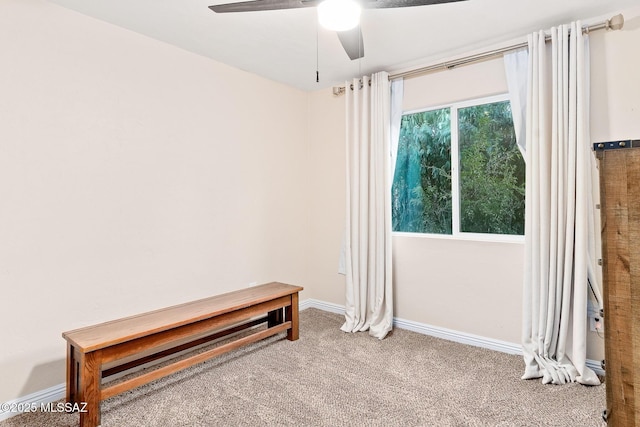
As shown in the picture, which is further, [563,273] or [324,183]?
[324,183]

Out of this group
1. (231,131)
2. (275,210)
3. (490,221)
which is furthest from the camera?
(275,210)

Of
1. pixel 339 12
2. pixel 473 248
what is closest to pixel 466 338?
pixel 473 248

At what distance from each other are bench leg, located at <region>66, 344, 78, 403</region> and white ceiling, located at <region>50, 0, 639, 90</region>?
212 centimetres

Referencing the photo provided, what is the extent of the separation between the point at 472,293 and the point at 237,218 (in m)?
2.17

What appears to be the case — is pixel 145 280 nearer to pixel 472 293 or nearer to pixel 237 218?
pixel 237 218

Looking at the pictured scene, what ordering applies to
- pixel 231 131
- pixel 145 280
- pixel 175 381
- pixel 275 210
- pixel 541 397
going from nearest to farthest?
pixel 541 397, pixel 175 381, pixel 145 280, pixel 231 131, pixel 275 210

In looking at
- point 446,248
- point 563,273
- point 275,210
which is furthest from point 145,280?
point 563,273

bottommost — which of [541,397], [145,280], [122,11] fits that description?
[541,397]

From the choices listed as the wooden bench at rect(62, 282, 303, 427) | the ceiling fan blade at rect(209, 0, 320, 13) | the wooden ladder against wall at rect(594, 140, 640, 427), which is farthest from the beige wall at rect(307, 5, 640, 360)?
the ceiling fan blade at rect(209, 0, 320, 13)

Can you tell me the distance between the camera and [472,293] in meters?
2.88

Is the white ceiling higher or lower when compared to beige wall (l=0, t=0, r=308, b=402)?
higher

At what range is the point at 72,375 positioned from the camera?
6.68ft

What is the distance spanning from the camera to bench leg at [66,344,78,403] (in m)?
2.01

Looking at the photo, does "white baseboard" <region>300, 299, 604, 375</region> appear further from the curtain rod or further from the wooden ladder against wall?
the curtain rod
